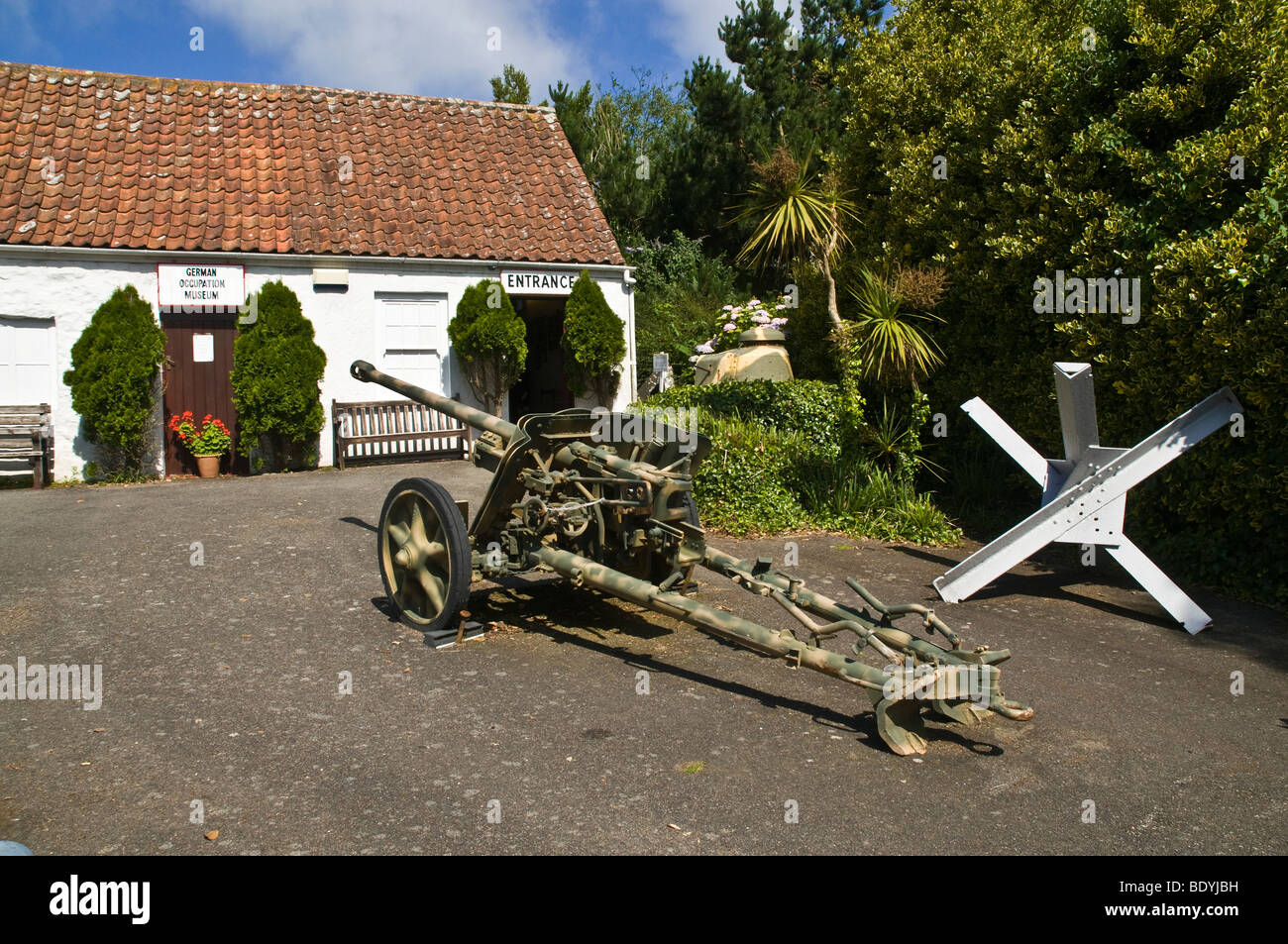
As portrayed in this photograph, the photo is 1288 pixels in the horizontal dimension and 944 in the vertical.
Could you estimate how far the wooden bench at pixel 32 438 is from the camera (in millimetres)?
11969

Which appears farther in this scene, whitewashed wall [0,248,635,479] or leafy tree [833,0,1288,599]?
whitewashed wall [0,248,635,479]

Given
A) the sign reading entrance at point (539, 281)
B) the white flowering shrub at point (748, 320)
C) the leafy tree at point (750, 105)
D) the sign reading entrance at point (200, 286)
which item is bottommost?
the white flowering shrub at point (748, 320)

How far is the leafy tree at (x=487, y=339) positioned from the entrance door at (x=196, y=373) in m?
3.11

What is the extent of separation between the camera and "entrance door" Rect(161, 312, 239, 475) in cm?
1308

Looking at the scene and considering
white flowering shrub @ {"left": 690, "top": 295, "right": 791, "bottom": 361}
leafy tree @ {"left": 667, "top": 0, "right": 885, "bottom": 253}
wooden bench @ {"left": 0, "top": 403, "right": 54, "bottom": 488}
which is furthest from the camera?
leafy tree @ {"left": 667, "top": 0, "right": 885, "bottom": 253}

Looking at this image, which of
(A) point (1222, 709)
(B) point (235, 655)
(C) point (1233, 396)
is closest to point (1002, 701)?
(A) point (1222, 709)

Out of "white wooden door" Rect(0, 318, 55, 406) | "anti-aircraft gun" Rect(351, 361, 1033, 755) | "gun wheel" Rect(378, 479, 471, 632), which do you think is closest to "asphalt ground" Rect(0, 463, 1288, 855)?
"gun wheel" Rect(378, 479, 471, 632)

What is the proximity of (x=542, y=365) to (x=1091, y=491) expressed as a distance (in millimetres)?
12842

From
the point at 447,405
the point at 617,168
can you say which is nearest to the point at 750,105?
the point at 617,168

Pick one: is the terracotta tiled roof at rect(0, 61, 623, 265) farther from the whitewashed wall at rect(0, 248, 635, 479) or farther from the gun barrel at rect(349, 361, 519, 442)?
the gun barrel at rect(349, 361, 519, 442)

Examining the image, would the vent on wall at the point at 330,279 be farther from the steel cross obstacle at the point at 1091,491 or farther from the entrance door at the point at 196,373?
the steel cross obstacle at the point at 1091,491

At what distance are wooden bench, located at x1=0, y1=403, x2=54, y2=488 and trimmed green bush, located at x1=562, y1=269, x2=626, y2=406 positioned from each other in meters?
7.12

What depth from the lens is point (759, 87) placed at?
21328 millimetres

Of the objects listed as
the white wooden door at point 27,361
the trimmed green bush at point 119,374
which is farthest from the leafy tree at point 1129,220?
the white wooden door at point 27,361
